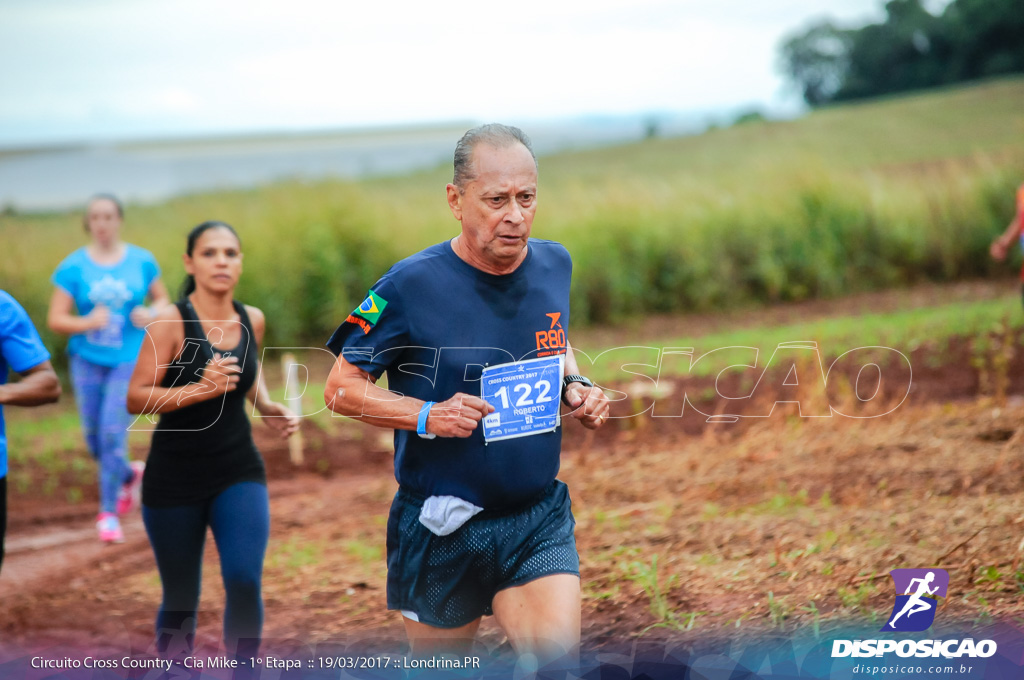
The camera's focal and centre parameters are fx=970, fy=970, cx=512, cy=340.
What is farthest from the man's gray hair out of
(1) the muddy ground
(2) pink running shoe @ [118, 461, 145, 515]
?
(2) pink running shoe @ [118, 461, 145, 515]

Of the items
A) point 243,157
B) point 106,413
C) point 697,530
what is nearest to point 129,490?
point 106,413

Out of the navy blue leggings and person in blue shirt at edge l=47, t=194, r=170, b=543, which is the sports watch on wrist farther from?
person in blue shirt at edge l=47, t=194, r=170, b=543

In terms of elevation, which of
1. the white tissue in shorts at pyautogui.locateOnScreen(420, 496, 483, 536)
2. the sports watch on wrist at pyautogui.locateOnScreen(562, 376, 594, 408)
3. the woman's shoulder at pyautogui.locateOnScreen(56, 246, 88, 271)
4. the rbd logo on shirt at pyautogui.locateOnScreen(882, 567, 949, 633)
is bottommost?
the rbd logo on shirt at pyautogui.locateOnScreen(882, 567, 949, 633)

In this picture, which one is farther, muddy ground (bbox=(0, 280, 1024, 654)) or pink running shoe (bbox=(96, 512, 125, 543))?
pink running shoe (bbox=(96, 512, 125, 543))

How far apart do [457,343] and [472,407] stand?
0.77 feet

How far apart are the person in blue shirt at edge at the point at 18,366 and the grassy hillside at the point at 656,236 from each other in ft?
32.1

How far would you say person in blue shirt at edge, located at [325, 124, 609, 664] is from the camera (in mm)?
3127

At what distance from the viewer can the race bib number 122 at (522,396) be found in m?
3.20

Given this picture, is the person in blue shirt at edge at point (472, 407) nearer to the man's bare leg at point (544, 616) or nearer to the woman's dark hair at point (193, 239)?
the man's bare leg at point (544, 616)

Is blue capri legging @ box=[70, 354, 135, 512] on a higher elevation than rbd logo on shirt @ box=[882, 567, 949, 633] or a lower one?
higher

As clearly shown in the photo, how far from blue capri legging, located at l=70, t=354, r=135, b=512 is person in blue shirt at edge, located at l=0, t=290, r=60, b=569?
2.75 meters

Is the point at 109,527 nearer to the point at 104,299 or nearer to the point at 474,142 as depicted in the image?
the point at 104,299

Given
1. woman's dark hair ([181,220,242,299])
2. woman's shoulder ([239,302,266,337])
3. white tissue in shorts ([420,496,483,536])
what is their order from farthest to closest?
1. woman's shoulder ([239,302,266,337])
2. woman's dark hair ([181,220,242,299])
3. white tissue in shorts ([420,496,483,536])

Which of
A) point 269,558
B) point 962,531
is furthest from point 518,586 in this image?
point 269,558
